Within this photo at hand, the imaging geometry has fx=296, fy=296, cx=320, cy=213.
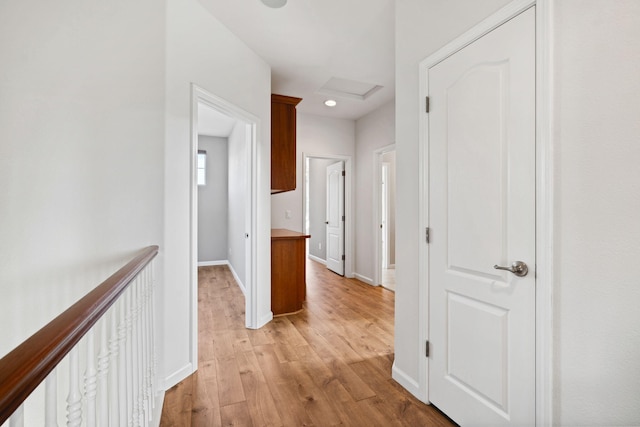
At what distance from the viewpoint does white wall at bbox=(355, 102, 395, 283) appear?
449 centimetres

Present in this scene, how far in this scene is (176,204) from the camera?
6.75ft

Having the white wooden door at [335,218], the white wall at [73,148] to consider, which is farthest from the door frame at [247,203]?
the white wooden door at [335,218]

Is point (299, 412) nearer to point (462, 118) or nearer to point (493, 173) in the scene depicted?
point (493, 173)

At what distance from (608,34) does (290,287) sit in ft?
10.2

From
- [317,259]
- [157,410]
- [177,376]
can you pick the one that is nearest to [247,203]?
[177,376]

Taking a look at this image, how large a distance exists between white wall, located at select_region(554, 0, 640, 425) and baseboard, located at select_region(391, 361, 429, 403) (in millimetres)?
787

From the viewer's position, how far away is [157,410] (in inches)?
65.6

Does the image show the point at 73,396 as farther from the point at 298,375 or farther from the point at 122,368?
the point at 298,375

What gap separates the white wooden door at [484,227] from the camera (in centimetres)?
129

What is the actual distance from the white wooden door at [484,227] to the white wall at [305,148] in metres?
3.18

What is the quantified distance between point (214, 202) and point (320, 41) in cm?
428

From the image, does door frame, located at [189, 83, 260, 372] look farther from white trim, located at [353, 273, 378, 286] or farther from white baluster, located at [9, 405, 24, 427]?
white trim, located at [353, 273, 378, 286]

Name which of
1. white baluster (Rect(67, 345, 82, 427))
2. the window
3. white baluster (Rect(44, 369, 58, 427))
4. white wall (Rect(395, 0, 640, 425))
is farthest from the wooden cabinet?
the window

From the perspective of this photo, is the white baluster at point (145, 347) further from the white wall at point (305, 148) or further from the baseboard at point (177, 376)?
the white wall at point (305, 148)
